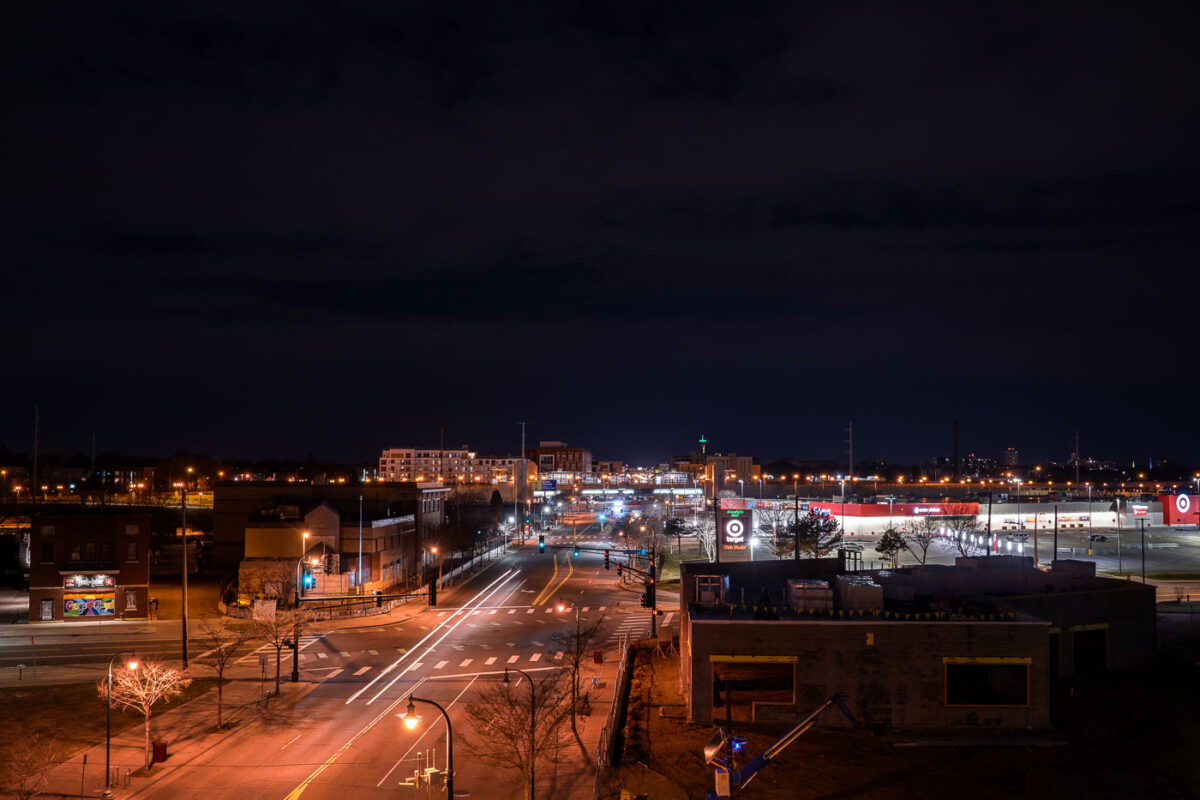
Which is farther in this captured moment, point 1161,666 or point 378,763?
point 1161,666

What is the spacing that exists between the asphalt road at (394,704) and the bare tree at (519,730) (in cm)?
58

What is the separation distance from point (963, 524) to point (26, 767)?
86760 millimetres

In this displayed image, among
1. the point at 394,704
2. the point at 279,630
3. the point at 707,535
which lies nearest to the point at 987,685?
the point at 394,704

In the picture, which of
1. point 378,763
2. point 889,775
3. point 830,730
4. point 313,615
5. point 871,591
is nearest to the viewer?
point 889,775

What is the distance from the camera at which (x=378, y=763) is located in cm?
2562

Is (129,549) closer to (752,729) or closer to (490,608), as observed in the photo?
(490,608)

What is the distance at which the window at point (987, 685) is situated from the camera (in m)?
27.7

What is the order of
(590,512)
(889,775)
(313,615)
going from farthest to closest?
(590,512) → (313,615) → (889,775)

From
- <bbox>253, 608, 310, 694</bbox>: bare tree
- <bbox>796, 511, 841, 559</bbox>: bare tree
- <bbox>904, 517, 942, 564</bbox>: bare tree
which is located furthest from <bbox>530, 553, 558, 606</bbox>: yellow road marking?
<bbox>904, 517, 942, 564</bbox>: bare tree

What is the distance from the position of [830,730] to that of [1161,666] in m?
17.8

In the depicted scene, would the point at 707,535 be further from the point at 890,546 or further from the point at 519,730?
the point at 519,730

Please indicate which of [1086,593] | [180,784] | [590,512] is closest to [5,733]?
[180,784]

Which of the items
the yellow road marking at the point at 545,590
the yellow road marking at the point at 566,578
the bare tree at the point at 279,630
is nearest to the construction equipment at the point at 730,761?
the bare tree at the point at 279,630

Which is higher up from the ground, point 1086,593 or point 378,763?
point 1086,593
